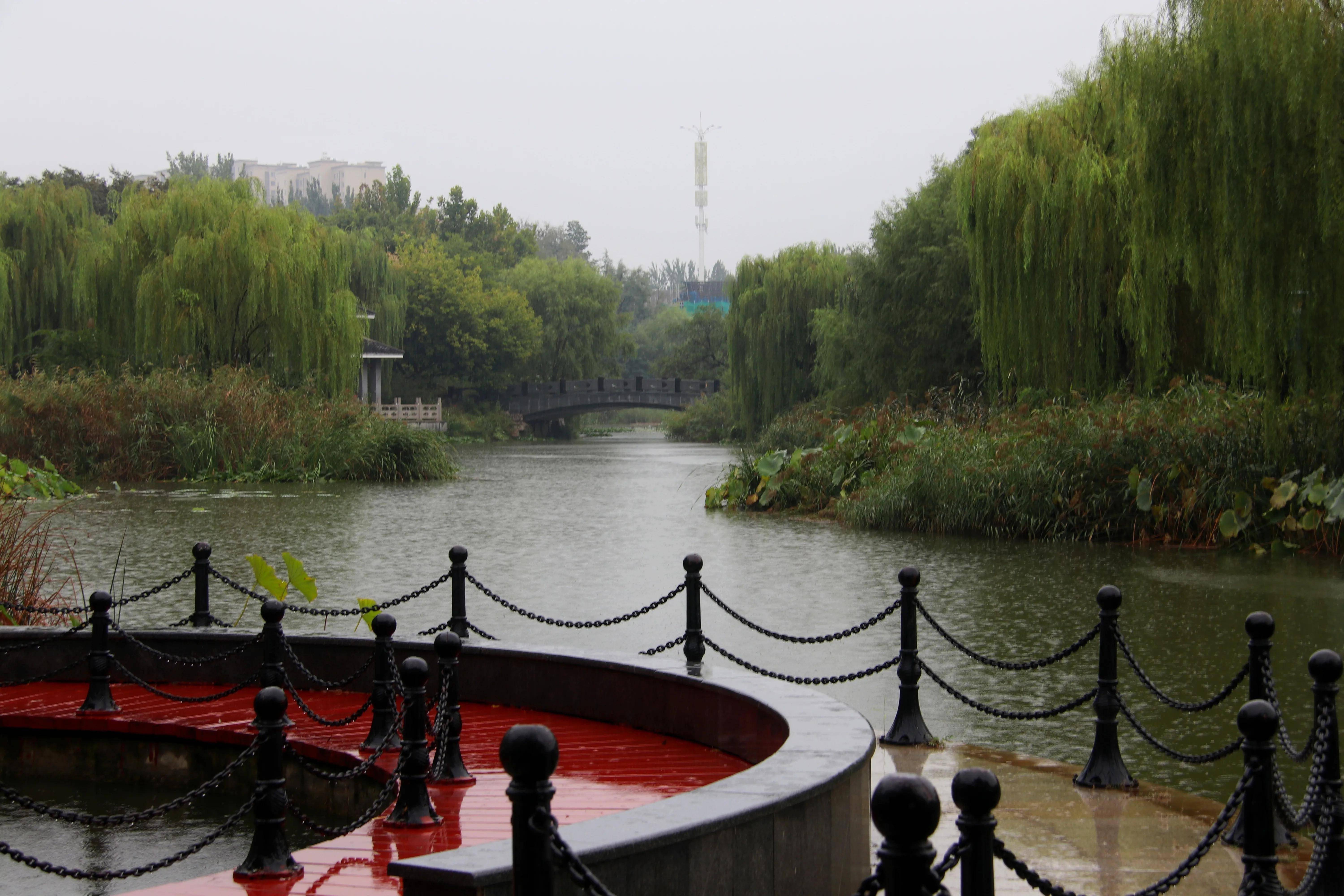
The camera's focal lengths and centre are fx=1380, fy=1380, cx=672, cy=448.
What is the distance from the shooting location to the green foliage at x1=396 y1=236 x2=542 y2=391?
71.1 m

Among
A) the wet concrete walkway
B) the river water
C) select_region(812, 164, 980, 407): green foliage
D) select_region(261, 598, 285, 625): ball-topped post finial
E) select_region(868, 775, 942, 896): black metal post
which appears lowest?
the river water

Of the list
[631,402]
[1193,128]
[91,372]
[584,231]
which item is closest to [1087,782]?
[1193,128]

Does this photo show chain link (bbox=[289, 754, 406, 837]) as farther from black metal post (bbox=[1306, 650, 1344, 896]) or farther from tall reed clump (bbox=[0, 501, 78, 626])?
tall reed clump (bbox=[0, 501, 78, 626])

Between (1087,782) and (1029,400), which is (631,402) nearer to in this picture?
(1029,400)

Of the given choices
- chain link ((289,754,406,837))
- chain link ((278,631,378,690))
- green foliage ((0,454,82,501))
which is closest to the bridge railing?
green foliage ((0,454,82,501))

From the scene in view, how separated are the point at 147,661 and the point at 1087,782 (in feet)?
19.2

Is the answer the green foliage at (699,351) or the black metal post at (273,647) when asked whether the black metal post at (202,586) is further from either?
the green foliage at (699,351)

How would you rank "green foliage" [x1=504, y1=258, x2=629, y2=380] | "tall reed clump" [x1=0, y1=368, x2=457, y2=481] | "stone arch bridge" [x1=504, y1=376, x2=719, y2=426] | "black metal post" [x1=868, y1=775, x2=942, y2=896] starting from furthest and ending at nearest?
"green foliage" [x1=504, y1=258, x2=629, y2=380] < "stone arch bridge" [x1=504, y1=376, x2=719, y2=426] < "tall reed clump" [x1=0, y1=368, x2=457, y2=481] < "black metal post" [x1=868, y1=775, x2=942, y2=896]

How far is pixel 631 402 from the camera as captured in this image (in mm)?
68625

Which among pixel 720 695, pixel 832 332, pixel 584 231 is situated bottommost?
pixel 720 695

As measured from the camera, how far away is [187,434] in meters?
31.9

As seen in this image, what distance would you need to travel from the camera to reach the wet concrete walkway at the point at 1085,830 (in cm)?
535

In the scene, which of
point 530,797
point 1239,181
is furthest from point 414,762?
point 1239,181

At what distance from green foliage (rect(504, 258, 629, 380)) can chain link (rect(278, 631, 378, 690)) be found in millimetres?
67417
